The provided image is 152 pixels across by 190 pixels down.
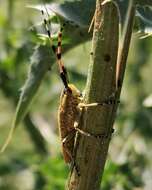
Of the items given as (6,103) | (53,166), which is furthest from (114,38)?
(6,103)

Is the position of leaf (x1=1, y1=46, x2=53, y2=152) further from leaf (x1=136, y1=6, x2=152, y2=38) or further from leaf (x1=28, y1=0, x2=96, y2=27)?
leaf (x1=136, y1=6, x2=152, y2=38)

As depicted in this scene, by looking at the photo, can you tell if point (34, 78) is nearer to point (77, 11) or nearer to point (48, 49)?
point (48, 49)

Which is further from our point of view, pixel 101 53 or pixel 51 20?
pixel 51 20

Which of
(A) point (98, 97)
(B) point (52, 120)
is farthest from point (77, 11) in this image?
(B) point (52, 120)

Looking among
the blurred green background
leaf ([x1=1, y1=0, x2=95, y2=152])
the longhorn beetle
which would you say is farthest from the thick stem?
the blurred green background

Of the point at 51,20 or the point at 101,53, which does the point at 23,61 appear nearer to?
the point at 51,20
